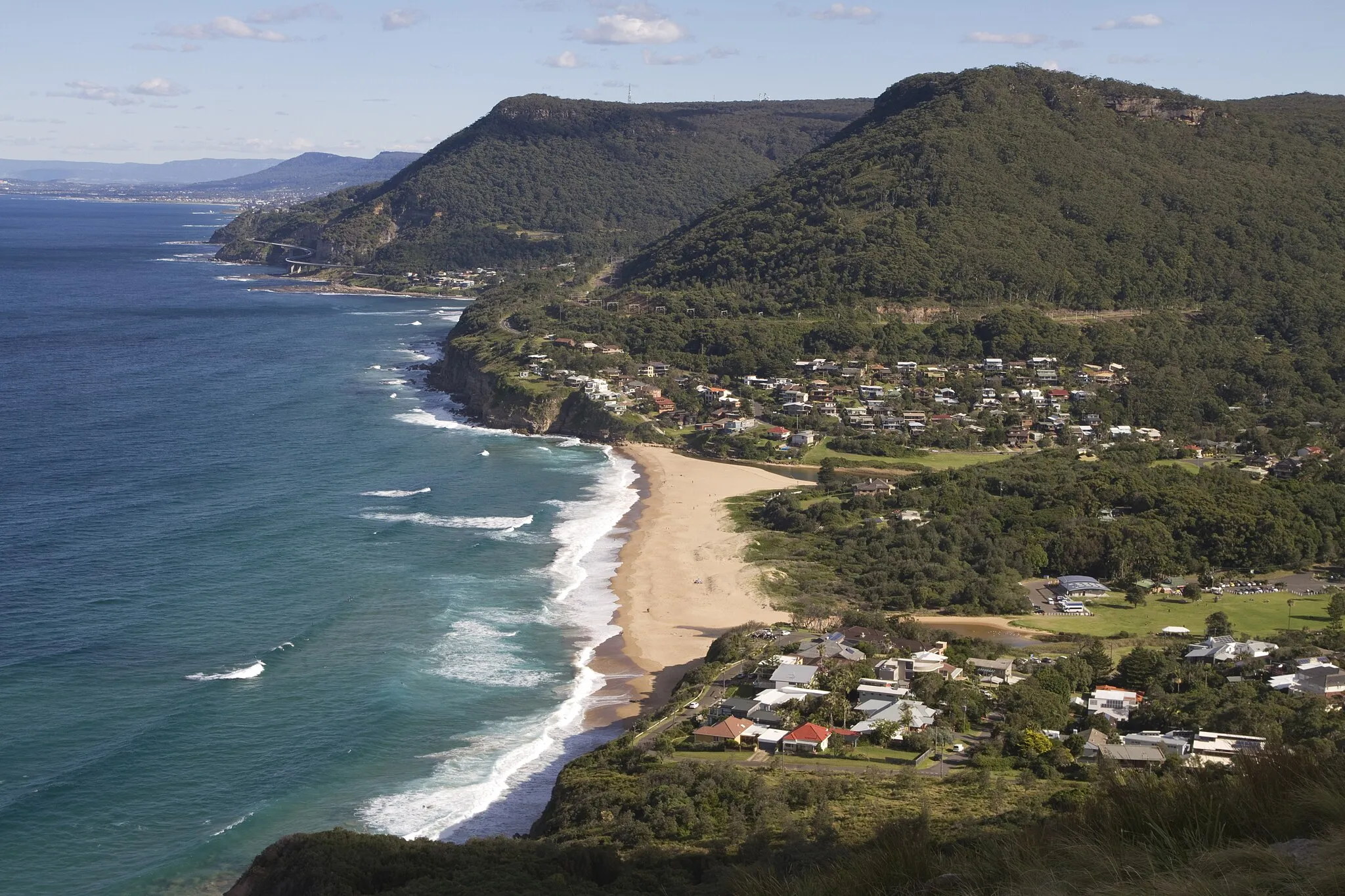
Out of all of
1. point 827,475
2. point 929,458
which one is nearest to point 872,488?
point 827,475

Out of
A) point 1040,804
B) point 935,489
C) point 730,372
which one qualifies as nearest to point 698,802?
point 1040,804

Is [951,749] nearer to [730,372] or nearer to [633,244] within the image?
[730,372]

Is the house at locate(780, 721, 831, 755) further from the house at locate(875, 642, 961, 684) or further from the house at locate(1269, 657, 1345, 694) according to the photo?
the house at locate(1269, 657, 1345, 694)

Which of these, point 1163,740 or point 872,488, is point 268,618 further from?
point 872,488

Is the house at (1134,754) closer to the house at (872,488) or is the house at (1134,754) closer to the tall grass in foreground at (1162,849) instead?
the tall grass in foreground at (1162,849)

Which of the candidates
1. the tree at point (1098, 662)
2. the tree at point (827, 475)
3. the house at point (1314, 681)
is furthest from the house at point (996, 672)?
the tree at point (827, 475)
